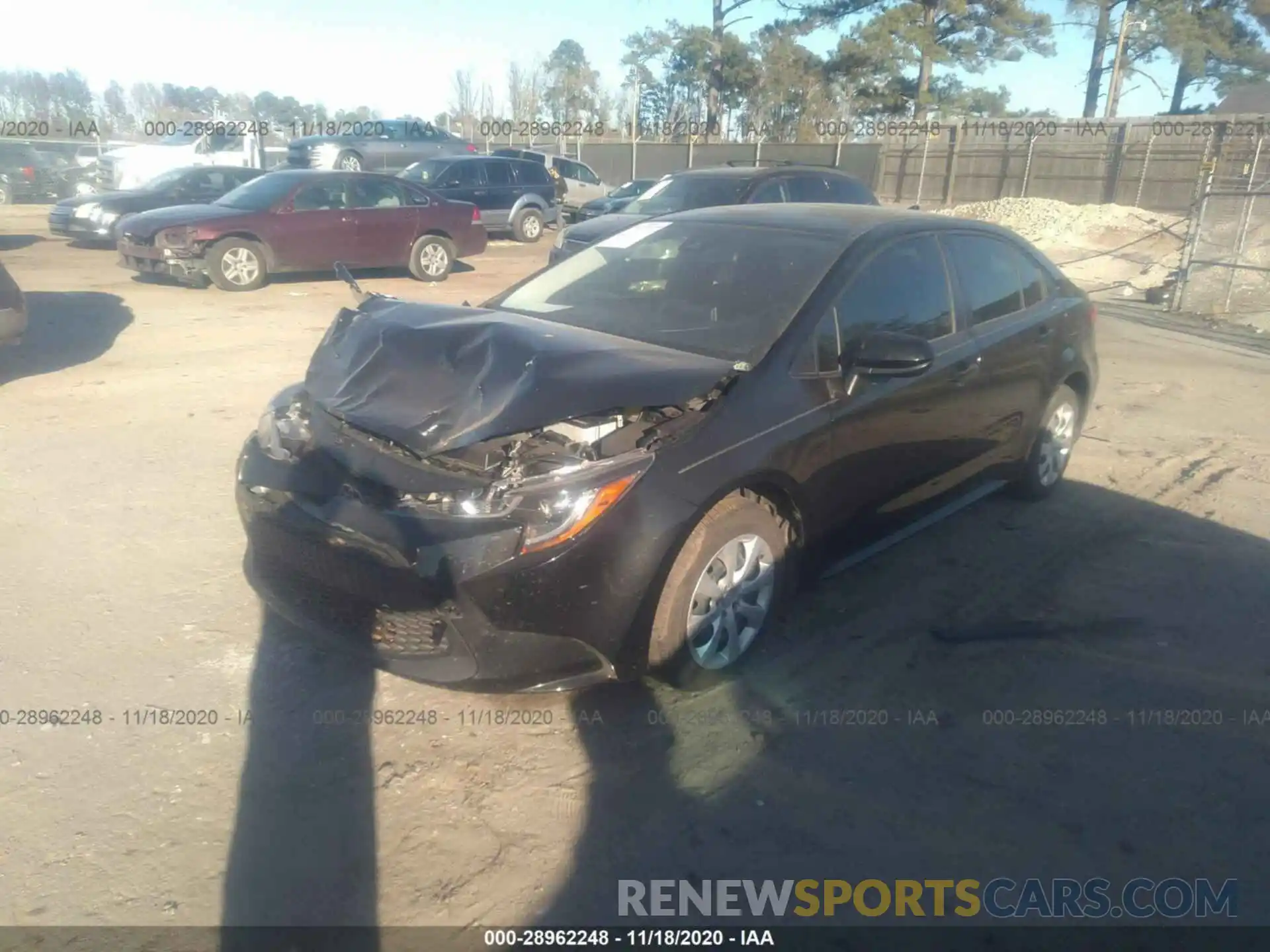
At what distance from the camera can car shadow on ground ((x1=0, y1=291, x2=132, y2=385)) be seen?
26.7 feet

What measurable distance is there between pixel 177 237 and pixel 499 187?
886cm

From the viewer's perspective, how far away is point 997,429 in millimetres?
4973

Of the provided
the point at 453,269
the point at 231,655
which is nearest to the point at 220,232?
the point at 453,269

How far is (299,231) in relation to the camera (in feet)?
40.5

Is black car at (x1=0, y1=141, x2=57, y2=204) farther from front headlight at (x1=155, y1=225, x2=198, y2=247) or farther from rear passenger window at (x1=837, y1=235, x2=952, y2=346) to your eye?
rear passenger window at (x1=837, y1=235, x2=952, y2=346)

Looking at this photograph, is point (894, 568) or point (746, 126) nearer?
point (894, 568)

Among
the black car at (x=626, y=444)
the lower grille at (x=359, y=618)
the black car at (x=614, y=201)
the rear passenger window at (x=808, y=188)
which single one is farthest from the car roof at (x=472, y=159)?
the lower grille at (x=359, y=618)

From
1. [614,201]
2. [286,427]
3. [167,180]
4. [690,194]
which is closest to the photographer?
[286,427]

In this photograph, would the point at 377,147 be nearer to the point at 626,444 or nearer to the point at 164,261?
the point at 164,261

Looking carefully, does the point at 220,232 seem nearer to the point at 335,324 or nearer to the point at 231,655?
the point at 335,324

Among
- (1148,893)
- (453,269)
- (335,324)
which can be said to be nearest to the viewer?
(1148,893)

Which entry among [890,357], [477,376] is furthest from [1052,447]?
[477,376]

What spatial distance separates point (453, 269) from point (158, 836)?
13274 millimetres

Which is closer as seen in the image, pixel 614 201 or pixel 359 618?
pixel 359 618
